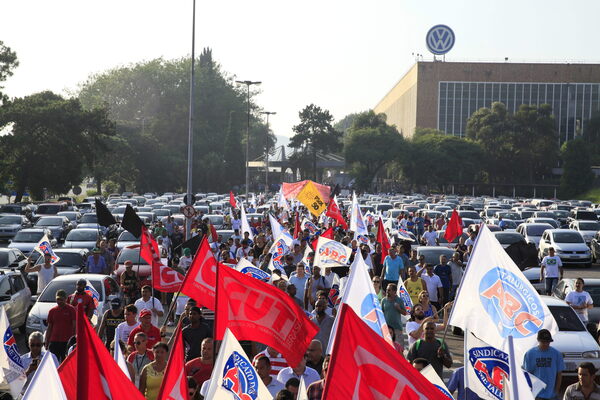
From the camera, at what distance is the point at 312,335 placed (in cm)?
1006

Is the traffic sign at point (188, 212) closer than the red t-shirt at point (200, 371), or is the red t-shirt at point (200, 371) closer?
the red t-shirt at point (200, 371)

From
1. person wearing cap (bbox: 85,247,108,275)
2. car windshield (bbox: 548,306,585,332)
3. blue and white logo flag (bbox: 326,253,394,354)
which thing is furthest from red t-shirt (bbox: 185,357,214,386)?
person wearing cap (bbox: 85,247,108,275)

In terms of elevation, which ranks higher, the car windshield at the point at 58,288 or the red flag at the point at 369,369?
the red flag at the point at 369,369

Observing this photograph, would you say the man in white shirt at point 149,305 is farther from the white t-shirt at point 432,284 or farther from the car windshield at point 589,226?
the car windshield at point 589,226

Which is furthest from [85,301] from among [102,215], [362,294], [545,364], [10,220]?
[10,220]

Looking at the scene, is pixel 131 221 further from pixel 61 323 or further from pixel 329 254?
pixel 61 323

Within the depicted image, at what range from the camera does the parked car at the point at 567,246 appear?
31.7 metres

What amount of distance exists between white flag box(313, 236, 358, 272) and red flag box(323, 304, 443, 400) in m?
12.1

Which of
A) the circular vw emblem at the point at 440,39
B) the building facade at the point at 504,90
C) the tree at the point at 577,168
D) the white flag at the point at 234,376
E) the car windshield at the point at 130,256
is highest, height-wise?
the circular vw emblem at the point at 440,39

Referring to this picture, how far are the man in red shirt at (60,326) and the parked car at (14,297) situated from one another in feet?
12.8

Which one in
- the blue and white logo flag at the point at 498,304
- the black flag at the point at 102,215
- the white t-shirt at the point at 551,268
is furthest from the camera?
the white t-shirt at the point at 551,268

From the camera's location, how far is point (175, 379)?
755 centimetres

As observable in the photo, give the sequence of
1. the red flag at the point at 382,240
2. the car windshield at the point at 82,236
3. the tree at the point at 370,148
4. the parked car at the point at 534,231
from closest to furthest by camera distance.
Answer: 1. the red flag at the point at 382,240
2. the car windshield at the point at 82,236
3. the parked car at the point at 534,231
4. the tree at the point at 370,148

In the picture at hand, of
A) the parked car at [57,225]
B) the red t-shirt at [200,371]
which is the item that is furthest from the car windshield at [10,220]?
the red t-shirt at [200,371]
